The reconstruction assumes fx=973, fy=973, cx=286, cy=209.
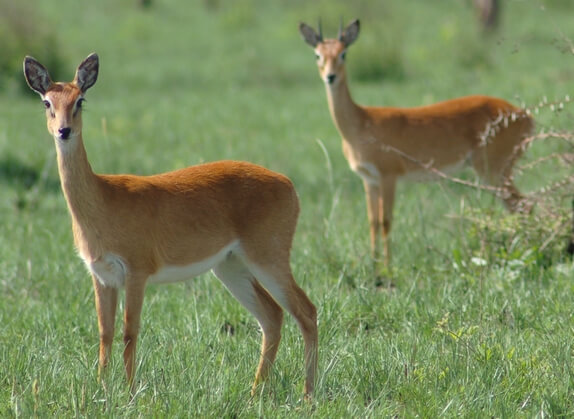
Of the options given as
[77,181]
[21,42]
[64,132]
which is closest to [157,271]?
[77,181]

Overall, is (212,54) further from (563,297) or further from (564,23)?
(563,297)

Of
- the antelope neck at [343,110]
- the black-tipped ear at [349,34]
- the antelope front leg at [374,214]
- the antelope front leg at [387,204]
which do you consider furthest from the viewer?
the black-tipped ear at [349,34]

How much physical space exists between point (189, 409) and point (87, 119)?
10.5 m

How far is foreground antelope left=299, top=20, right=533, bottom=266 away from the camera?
782 cm

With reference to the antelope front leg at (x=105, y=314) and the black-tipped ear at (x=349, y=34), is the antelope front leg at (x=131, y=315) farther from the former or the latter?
the black-tipped ear at (x=349, y=34)

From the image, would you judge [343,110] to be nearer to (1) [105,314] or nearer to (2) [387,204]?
(2) [387,204]

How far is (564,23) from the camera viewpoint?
2494cm

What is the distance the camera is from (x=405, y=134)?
316 inches

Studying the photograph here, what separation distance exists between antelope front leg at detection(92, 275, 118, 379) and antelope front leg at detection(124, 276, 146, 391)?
4.7 inches

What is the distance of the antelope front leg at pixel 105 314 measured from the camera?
4.29 meters

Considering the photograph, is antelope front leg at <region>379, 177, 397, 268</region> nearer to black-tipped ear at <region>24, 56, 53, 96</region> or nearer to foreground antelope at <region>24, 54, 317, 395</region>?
foreground antelope at <region>24, 54, 317, 395</region>

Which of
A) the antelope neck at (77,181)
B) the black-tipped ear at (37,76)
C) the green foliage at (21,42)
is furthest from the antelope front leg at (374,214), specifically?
the green foliage at (21,42)

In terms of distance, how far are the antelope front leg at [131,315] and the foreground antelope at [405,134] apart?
12.2 ft

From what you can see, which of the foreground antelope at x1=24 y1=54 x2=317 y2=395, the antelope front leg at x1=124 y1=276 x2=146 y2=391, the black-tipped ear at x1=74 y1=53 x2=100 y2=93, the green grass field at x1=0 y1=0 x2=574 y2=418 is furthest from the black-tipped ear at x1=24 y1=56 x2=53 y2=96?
the green grass field at x1=0 y1=0 x2=574 y2=418
